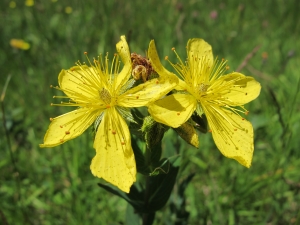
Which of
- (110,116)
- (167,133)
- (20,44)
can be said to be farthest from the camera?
(20,44)

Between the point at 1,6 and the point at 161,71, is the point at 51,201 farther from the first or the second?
the point at 1,6

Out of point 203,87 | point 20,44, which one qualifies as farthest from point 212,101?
point 20,44

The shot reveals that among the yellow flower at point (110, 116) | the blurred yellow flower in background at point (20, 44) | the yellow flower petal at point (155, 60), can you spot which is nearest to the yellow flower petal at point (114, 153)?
the yellow flower at point (110, 116)

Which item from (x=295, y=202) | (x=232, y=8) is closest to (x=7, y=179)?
(x=295, y=202)

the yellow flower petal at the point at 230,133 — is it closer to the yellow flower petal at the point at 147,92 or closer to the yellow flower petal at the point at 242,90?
the yellow flower petal at the point at 242,90

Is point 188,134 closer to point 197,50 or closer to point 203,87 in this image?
point 203,87

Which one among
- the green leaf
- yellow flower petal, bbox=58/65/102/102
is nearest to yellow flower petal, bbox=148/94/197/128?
→ yellow flower petal, bbox=58/65/102/102

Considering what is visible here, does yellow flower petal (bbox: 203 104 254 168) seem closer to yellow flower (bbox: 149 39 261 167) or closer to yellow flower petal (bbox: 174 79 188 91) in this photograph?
yellow flower (bbox: 149 39 261 167)
